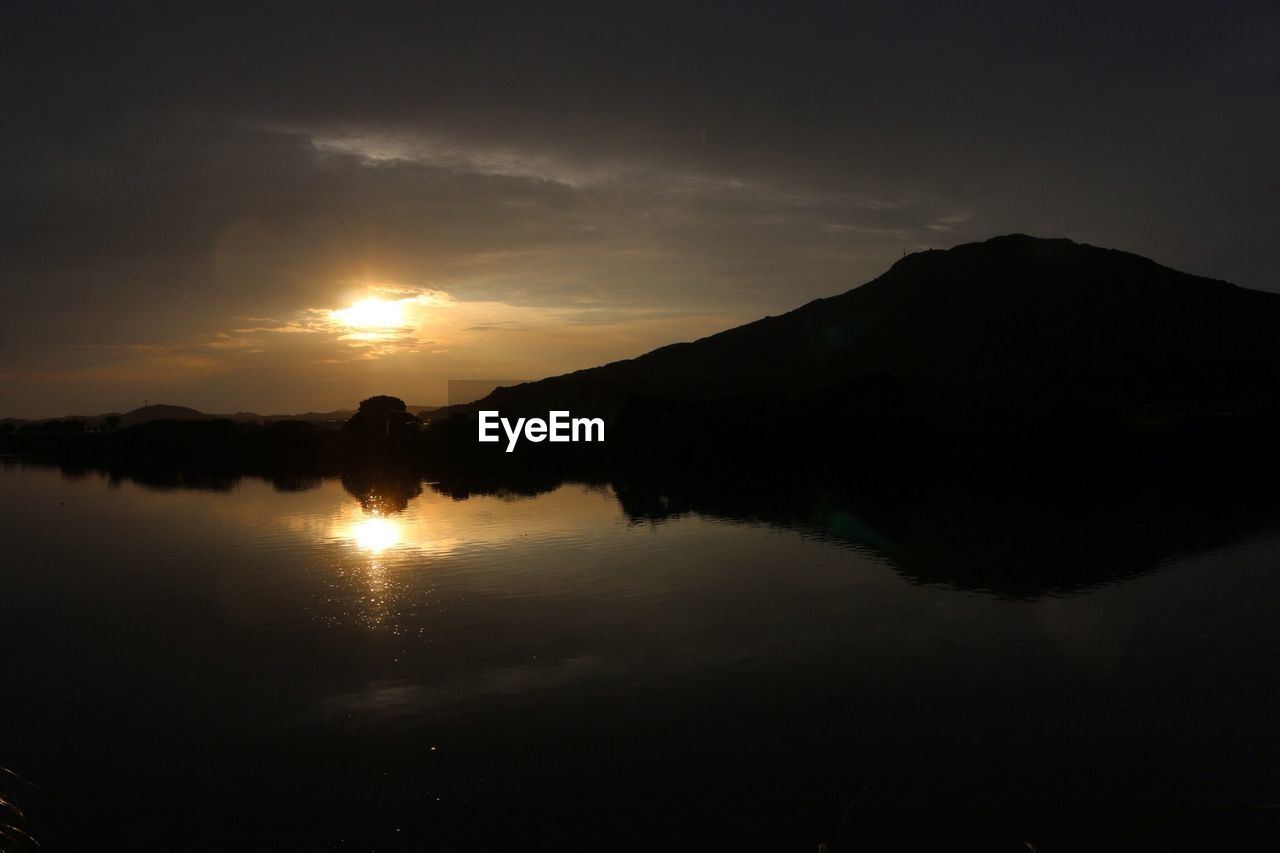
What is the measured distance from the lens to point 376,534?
63.7m

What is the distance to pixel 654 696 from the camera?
2753cm

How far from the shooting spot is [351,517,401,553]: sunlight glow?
2283 inches

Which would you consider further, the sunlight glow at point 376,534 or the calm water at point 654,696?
the sunlight glow at point 376,534

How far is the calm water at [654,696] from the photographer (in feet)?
66.2

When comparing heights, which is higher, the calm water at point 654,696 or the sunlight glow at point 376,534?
the sunlight glow at point 376,534

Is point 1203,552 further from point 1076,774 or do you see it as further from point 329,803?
point 329,803

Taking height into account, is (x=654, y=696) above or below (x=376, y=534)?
below

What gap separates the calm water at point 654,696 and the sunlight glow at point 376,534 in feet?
5.33

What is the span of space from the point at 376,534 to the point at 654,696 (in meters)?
41.0

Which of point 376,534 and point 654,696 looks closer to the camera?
point 654,696

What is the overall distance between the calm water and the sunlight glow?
5.33 ft

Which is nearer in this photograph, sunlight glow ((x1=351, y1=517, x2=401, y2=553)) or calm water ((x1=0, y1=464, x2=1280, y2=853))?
calm water ((x1=0, y1=464, x2=1280, y2=853))

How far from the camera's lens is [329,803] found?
20.7 meters

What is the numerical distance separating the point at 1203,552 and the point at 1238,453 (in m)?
57.3
